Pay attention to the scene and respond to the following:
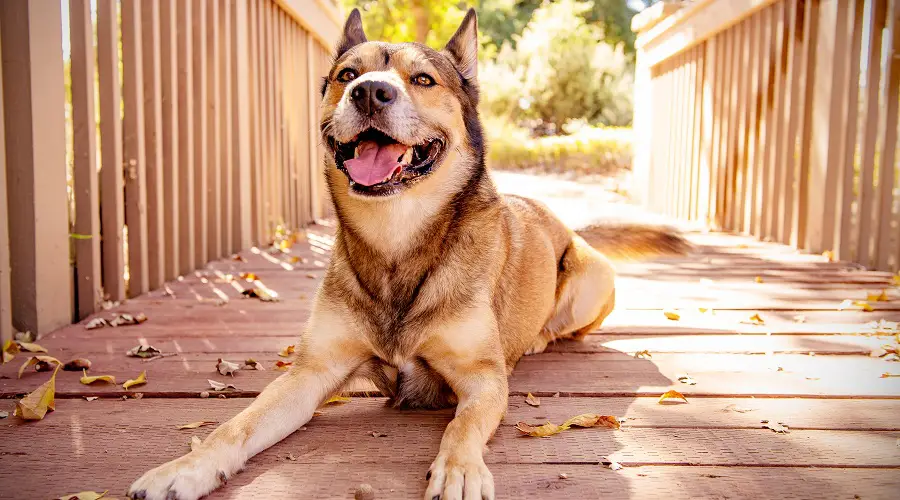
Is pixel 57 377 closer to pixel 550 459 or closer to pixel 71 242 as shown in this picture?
pixel 71 242

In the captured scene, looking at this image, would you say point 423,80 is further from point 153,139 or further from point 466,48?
point 153,139

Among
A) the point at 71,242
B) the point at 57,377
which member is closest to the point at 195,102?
the point at 71,242

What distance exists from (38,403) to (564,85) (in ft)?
79.9

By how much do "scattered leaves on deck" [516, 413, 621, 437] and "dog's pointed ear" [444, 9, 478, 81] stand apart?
162 cm

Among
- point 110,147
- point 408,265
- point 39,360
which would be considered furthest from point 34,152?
point 408,265

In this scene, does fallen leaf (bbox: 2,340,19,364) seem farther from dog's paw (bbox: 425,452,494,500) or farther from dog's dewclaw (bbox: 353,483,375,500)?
dog's paw (bbox: 425,452,494,500)

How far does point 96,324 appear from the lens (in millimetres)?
3828

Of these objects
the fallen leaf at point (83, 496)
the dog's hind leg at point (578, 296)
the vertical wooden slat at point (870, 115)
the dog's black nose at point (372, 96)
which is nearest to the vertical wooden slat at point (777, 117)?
the vertical wooden slat at point (870, 115)

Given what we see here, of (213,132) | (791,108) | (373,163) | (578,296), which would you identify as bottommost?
(578,296)

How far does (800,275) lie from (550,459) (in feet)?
13.9

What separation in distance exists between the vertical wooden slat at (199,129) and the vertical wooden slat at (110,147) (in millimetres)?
1353

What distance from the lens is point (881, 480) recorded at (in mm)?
2057

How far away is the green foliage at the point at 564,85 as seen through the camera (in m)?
25.2

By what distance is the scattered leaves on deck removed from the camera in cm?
242
